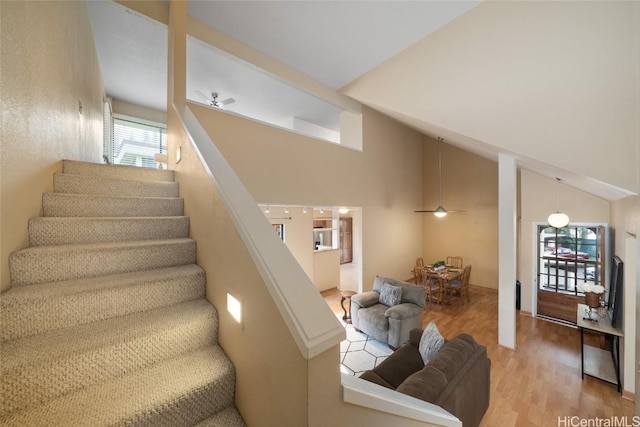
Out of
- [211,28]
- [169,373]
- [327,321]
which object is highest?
[211,28]

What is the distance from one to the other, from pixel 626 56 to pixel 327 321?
3604 mm

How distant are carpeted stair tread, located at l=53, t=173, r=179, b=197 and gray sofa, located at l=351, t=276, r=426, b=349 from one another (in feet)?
11.7

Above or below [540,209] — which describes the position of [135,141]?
above

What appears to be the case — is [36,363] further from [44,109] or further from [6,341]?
[44,109]

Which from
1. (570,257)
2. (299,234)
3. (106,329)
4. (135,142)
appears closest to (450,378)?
(106,329)

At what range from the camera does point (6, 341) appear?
1038mm

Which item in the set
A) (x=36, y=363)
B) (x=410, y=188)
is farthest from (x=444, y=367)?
(x=410, y=188)

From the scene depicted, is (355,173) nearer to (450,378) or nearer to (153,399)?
(450,378)

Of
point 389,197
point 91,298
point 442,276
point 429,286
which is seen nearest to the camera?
point 91,298

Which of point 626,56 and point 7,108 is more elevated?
point 626,56

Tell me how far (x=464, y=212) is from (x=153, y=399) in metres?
8.13

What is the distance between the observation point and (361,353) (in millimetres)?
3951

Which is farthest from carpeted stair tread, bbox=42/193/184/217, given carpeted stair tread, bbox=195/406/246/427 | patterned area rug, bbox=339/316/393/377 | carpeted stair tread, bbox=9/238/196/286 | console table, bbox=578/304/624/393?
console table, bbox=578/304/624/393

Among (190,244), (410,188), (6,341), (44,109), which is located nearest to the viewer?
(6,341)
